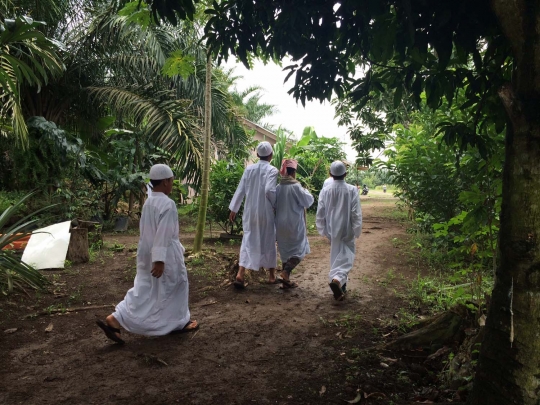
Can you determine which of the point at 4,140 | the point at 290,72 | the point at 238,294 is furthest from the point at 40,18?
the point at 290,72

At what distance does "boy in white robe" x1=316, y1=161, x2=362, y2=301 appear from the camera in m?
5.34

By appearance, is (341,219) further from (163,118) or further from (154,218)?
(163,118)

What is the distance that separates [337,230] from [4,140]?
7.11 meters

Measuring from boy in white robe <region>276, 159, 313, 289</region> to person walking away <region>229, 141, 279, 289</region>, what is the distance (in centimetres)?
12

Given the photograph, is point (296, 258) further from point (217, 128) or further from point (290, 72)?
point (217, 128)

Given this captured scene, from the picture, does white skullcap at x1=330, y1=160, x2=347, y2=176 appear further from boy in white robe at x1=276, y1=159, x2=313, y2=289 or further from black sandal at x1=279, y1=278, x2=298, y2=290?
black sandal at x1=279, y1=278, x2=298, y2=290

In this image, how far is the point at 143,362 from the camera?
3.41 metres

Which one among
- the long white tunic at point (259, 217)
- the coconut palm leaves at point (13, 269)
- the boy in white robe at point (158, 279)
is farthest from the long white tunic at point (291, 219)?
the coconut palm leaves at point (13, 269)

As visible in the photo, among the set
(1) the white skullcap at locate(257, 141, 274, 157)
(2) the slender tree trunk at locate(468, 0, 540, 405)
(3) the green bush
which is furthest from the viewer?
(3) the green bush

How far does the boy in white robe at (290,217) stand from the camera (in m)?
5.88

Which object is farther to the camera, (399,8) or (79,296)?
(79,296)

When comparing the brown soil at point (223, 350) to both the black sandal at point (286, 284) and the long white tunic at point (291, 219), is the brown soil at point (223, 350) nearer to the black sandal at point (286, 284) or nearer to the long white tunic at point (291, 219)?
the black sandal at point (286, 284)

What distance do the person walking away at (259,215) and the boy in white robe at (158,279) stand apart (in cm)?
176

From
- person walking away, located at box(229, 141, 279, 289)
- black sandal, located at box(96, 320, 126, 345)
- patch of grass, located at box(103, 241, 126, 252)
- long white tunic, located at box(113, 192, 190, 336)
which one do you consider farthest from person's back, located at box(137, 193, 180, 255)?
patch of grass, located at box(103, 241, 126, 252)
